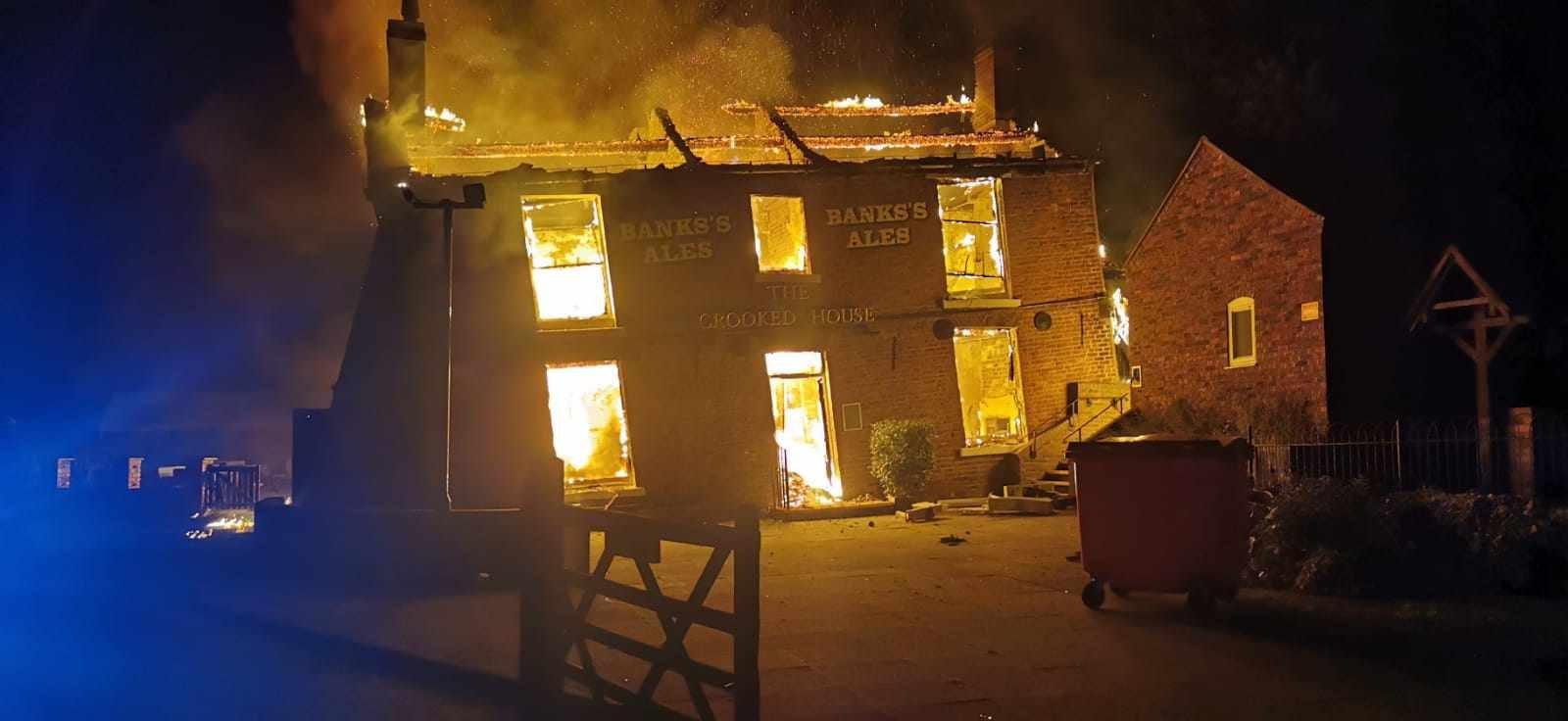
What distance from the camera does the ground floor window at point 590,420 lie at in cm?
1873

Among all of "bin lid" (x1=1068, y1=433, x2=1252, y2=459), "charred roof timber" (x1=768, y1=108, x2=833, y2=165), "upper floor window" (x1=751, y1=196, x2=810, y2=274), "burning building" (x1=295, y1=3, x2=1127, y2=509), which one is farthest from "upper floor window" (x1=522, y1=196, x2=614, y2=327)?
"bin lid" (x1=1068, y1=433, x2=1252, y2=459)

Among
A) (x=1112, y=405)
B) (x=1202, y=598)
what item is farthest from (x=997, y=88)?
(x=1202, y=598)

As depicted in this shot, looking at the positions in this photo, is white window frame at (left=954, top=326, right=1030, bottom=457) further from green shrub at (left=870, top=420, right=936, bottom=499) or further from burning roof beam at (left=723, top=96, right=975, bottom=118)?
burning roof beam at (left=723, top=96, right=975, bottom=118)

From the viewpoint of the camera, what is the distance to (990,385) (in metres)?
20.5

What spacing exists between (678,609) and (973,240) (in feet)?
53.5

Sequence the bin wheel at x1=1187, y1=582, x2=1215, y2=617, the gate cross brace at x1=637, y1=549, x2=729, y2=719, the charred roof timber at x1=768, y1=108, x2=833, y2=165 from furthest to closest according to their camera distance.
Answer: the charred roof timber at x1=768, y1=108, x2=833, y2=165
the bin wheel at x1=1187, y1=582, x2=1215, y2=617
the gate cross brace at x1=637, y1=549, x2=729, y2=719

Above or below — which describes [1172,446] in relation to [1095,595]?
above

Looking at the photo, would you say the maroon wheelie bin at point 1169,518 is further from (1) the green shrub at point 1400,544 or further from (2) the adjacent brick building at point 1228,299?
(2) the adjacent brick building at point 1228,299

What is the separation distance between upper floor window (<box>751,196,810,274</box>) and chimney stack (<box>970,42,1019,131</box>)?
17.5 feet

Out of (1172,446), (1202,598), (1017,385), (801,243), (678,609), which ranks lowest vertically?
(1202,598)

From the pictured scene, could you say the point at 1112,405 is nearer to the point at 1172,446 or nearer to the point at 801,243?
the point at 801,243

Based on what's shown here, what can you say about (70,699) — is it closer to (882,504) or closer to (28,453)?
(882,504)

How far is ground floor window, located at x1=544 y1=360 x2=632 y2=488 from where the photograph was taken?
18.7 m

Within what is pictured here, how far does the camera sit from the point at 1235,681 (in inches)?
247
